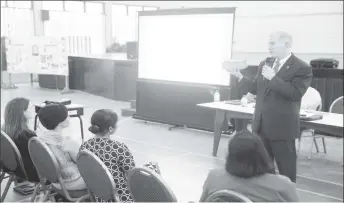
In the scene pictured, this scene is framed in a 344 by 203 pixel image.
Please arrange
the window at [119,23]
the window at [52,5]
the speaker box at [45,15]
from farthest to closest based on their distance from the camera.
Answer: the window at [119,23] < the window at [52,5] < the speaker box at [45,15]

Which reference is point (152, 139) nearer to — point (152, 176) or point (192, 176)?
point (192, 176)

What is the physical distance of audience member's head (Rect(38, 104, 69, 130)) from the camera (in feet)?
9.50

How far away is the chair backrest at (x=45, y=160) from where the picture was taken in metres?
2.55

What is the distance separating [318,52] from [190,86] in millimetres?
4563

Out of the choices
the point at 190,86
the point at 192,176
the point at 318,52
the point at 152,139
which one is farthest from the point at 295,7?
the point at 192,176

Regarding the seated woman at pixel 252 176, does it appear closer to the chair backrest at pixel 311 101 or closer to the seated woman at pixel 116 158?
the seated woman at pixel 116 158

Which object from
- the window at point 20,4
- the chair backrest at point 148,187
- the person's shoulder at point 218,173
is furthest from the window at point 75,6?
the person's shoulder at point 218,173

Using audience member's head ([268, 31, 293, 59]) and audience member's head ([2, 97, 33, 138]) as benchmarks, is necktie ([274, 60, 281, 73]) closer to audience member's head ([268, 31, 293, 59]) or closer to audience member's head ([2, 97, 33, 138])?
audience member's head ([268, 31, 293, 59])

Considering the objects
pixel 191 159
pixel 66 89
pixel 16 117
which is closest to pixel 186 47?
pixel 191 159

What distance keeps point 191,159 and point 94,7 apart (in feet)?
38.3

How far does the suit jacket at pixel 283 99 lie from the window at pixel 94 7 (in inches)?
503

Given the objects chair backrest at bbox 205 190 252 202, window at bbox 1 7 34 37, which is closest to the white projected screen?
chair backrest at bbox 205 190 252 202

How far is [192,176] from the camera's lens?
4.23 metres

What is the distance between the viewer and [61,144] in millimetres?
2855
